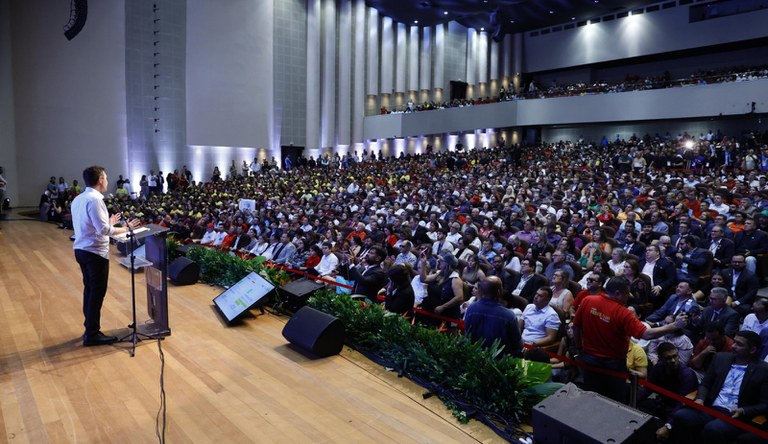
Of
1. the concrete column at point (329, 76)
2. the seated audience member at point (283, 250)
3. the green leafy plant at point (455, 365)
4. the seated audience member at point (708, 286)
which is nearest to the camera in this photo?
the green leafy plant at point (455, 365)

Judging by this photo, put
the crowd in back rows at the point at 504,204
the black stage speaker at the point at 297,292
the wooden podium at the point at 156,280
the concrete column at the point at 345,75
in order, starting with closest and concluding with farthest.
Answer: the wooden podium at the point at 156,280, the black stage speaker at the point at 297,292, the crowd in back rows at the point at 504,204, the concrete column at the point at 345,75

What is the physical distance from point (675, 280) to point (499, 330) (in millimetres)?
3294

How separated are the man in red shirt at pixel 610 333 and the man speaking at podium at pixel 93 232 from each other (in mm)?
3731

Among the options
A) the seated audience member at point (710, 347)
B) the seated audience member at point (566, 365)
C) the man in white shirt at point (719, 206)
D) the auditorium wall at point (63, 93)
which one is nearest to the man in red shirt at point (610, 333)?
the seated audience member at point (566, 365)

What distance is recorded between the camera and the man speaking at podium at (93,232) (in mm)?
4234

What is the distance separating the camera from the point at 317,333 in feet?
15.1

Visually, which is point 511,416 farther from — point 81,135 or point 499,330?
point 81,135

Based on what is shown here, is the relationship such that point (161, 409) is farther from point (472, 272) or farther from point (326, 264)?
point (326, 264)

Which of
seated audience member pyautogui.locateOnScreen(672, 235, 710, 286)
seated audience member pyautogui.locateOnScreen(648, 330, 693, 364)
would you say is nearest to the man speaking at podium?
seated audience member pyautogui.locateOnScreen(648, 330, 693, 364)

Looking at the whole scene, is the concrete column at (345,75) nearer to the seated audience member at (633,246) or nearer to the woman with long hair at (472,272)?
the seated audience member at (633,246)

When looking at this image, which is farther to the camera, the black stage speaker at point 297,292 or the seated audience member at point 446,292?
the black stage speaker at point 297,292

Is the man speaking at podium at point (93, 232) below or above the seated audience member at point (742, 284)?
above

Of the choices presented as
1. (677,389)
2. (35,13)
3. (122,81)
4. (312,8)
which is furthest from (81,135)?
(677,389)

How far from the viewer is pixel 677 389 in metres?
4.07
